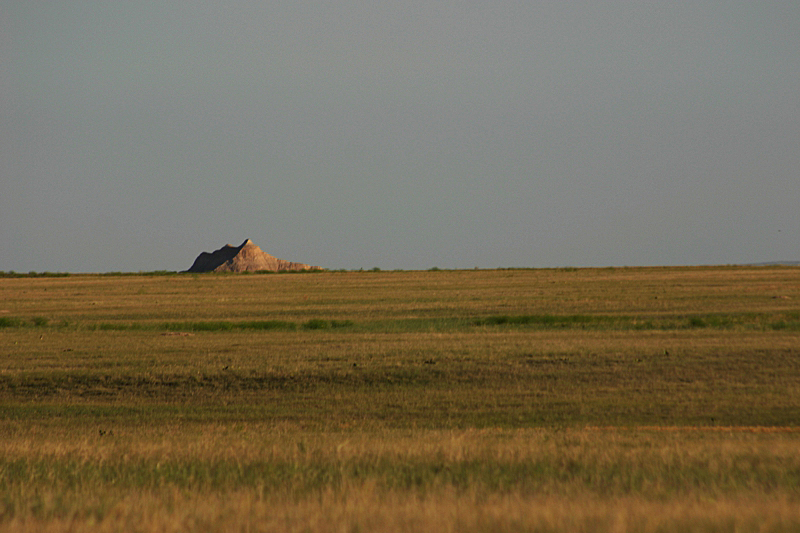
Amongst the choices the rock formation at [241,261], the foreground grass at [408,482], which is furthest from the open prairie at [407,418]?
the rock formation at [241,261]

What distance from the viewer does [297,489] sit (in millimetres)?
5543

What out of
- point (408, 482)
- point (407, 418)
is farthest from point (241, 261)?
point (408, 482)

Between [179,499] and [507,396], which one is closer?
[179,499]

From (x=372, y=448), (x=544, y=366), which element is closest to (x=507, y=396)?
(x=544, y=366)

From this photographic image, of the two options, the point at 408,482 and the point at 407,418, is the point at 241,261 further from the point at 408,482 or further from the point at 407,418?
the point at 408,482

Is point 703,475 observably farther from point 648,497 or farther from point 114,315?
point 114,315

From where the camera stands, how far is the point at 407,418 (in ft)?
37.9

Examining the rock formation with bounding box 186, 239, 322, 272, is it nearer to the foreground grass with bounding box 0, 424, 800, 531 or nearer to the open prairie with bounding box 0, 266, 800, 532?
the open prairie with bounding box 0, 266, 800, 532

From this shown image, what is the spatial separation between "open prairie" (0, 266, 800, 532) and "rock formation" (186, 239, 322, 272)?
5767 centimetres

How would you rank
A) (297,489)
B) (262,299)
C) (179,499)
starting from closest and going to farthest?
(179,499)
(297,489)
(262,299)

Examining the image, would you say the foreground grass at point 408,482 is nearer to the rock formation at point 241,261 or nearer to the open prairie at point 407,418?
the open prairie at point 407,418

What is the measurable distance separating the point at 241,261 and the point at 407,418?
8240 cm

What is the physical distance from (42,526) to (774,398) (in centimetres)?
1156

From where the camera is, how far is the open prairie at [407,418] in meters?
4.63
